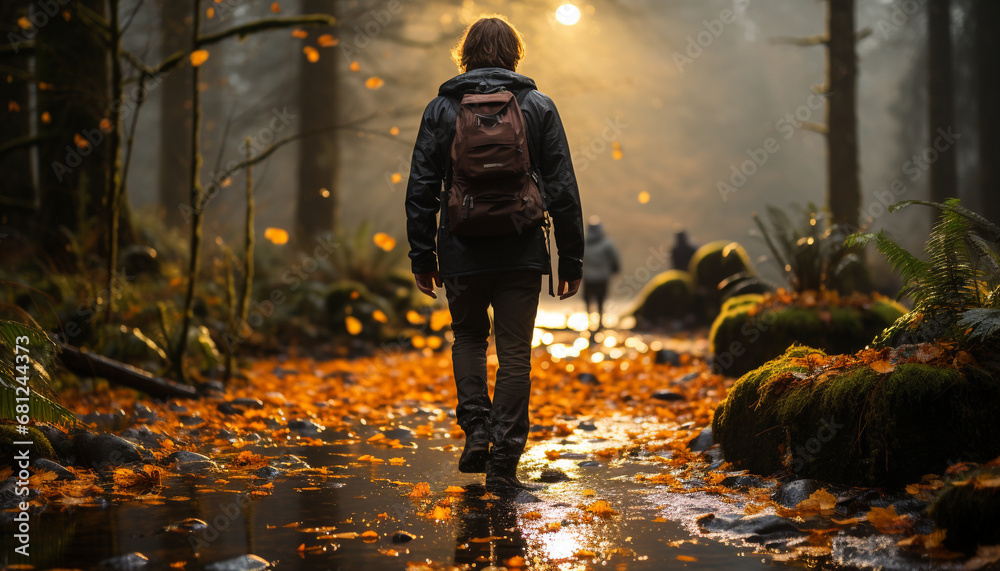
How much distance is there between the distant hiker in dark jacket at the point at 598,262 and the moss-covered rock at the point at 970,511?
37.2ft

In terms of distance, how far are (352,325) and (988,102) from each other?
14230mm

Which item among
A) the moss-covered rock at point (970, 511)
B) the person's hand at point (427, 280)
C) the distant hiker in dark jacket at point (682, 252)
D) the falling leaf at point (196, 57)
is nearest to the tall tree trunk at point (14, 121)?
the falling leaf at point (196, 57)

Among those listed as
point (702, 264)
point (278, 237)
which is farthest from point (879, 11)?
point (278, 237)

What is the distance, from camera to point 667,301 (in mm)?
15867

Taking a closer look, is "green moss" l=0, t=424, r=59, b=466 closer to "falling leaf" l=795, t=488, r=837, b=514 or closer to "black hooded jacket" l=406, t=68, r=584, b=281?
"black hooded jacket" l=406, t=68, r=584, b=281

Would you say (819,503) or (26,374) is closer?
(819,503)

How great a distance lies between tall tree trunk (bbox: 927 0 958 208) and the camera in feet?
54.1

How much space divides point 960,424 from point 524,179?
2141 mm

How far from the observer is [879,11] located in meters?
45.2

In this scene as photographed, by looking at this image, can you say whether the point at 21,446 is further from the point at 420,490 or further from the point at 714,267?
the point at 714,267

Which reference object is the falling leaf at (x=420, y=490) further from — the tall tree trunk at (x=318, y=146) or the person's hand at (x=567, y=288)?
the tall tree trunk at (x=318, y=146)

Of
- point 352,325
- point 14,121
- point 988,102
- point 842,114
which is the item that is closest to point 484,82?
point 352,325

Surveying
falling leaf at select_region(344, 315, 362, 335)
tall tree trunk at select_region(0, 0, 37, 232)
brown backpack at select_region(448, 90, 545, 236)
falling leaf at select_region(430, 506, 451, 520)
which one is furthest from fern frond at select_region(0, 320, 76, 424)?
falling leaf at select_region(344, 315, 362, 335)

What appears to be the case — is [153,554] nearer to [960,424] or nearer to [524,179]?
[524,179]
